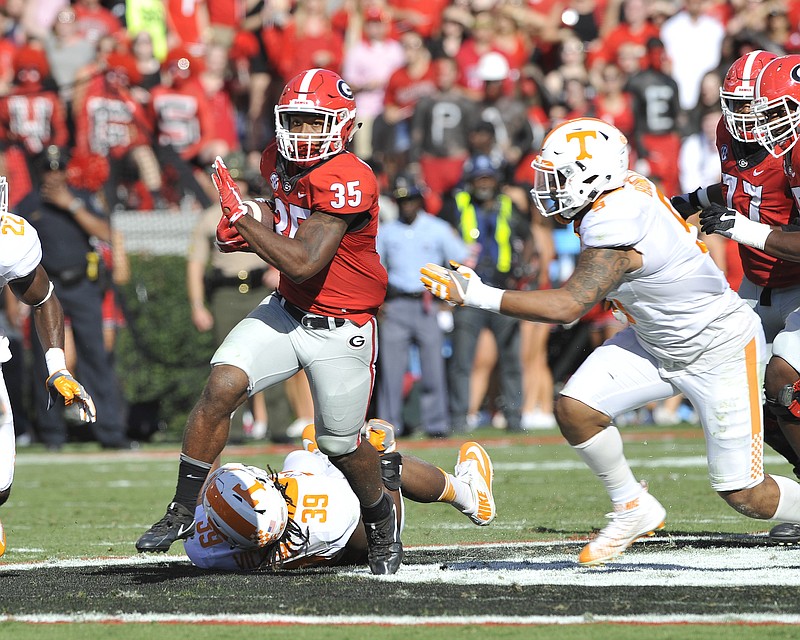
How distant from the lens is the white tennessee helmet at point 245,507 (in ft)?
18.2

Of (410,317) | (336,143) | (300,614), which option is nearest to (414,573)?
(300,614)

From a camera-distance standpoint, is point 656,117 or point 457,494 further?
point 656,117

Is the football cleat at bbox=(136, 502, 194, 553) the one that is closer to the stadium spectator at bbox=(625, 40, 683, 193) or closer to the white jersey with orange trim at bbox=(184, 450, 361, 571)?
the white jersey with orange trim at bbox=(184, 450, 361, 571)

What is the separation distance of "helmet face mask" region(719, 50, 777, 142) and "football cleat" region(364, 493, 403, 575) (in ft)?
7.53


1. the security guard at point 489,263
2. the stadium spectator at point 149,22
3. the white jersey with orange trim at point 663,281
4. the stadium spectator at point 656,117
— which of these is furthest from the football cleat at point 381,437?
the stadium spectator at point 149,22

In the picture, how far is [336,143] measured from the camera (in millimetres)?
5652

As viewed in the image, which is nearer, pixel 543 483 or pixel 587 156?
pixel 587 156

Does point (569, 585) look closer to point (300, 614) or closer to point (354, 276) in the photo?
point (300, 614)

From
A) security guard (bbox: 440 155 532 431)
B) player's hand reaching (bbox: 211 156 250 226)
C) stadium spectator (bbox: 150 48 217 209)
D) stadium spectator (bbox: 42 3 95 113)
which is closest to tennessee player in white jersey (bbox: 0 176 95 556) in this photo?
player's hand reaching (bbox: 211 156 250 226)

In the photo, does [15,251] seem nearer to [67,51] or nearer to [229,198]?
[229,198]

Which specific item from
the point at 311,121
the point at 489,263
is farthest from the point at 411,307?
the point at 311,121

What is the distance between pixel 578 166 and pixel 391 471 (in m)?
1.45

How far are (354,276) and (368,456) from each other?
0.71 m

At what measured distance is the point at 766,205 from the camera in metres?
6.45
